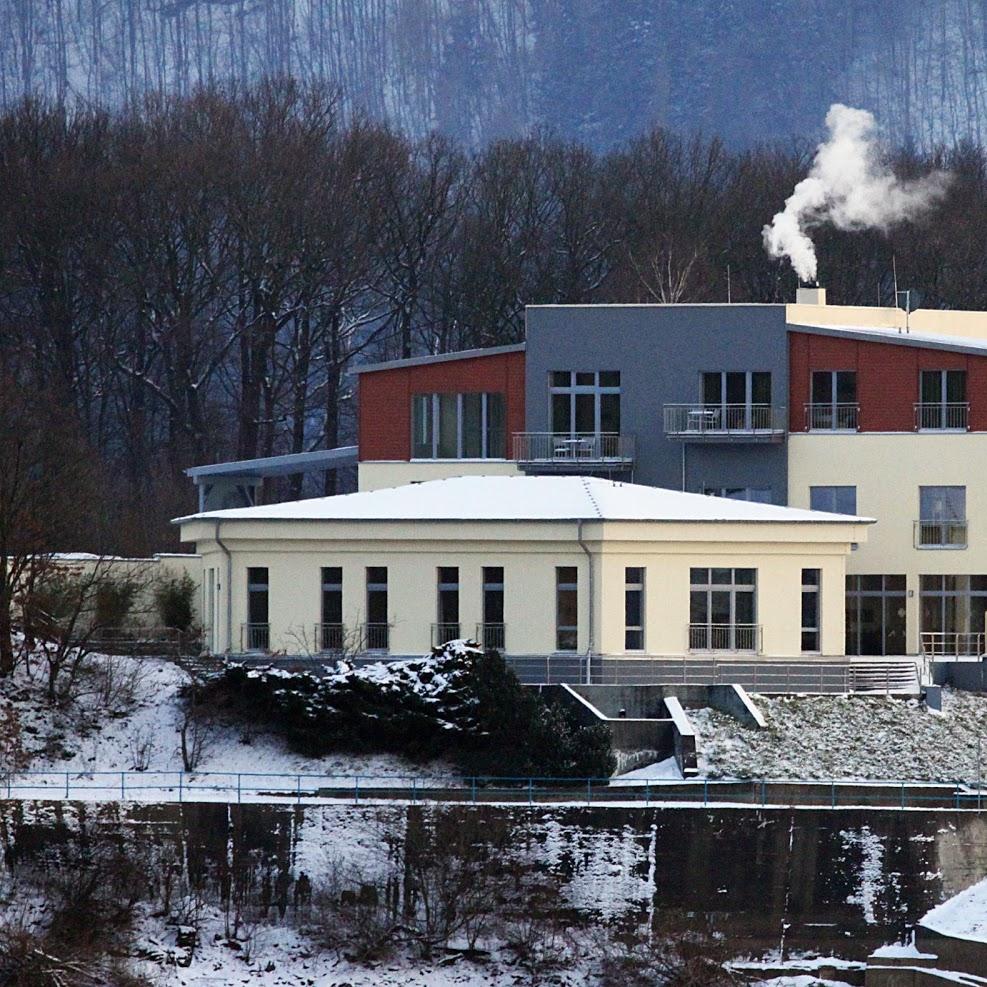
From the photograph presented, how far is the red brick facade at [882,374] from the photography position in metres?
72.4

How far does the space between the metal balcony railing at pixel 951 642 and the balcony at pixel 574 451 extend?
911cm

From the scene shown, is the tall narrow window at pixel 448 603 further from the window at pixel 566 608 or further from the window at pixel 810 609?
the window at pixel 810 609

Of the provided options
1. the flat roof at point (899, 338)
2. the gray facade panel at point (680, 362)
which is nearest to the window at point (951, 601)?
the gray facade panel at point (680, 362)

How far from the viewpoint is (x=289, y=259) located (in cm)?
9700

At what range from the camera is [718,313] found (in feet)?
246

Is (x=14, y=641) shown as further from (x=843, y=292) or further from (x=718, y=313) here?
(x=843, y=292)

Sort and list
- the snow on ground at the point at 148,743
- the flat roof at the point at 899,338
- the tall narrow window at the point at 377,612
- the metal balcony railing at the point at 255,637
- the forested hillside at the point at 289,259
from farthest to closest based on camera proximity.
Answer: the forested hillside at the point at 289,259
the flat roof at the point at 899,338
the metal balcony railing at the point at 255,637
the tall narrow window at the point at 377,612
the snow on ground at the point at 148,743

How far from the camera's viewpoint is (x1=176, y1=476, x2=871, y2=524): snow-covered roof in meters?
61.0

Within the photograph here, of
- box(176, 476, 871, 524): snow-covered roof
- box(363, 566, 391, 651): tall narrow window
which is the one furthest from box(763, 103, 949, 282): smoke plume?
box(363, 566, 391, 651): tall narrow window

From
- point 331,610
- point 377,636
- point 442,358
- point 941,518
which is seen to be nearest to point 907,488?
point 941,518

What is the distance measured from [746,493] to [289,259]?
27701mm

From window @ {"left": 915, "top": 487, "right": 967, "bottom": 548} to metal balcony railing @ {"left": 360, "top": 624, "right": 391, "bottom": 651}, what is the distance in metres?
16.8

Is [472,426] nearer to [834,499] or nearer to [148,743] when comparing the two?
[834,499]

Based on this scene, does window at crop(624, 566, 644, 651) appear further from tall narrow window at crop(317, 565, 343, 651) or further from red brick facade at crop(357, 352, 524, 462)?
red brick facade at crop(357, 352, 524, 462)
